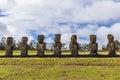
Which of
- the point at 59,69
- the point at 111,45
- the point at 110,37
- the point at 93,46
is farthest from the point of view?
the point at 93,46

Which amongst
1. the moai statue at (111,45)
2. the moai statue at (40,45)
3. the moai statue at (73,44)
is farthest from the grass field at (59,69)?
the moai statue at (73,44)

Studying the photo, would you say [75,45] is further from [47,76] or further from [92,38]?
[47,76]

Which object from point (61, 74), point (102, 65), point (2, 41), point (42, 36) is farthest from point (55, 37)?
point (2, 41)

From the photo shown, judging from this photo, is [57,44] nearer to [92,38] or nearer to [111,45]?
[92,38]

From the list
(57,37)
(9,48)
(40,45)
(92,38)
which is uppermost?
(57,37)

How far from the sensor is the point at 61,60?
29.0m

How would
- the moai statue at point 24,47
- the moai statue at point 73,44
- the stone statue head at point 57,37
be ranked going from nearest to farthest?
the moai statue at point 73,44 < the stone statue head at point 57,37 < the moai statue at point 24,47

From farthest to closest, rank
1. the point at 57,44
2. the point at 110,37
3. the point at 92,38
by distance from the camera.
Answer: the point at 57,44, the point at 92,38, the point at 110,37

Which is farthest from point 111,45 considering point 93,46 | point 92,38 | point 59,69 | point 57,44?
point 59,69

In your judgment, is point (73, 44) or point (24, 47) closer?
point (73, 44)

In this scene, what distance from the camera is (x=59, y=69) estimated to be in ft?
84.0

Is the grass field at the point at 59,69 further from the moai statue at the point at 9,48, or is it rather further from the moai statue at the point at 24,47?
the moai statue at the point at 9,48

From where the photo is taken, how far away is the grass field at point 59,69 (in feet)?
76.9

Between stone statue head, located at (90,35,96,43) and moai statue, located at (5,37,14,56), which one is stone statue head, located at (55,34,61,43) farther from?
moai statue, located at (5,37,14,56)
